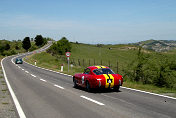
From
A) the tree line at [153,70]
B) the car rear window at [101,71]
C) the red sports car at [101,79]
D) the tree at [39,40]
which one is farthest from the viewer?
the tree at [39,40]

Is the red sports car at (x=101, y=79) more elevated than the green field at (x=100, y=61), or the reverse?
the red sports car at (x=101, y=79)

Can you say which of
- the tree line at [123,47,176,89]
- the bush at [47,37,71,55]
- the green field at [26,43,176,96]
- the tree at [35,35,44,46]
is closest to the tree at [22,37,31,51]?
the tree at [35,35,44,46]

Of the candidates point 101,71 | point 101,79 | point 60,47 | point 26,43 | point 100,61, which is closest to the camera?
point 101,79

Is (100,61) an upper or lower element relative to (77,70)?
lower

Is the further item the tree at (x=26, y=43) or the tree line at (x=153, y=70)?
the tree at (x=26, y=43)

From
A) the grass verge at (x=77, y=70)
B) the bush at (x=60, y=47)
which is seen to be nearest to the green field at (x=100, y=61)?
the grass verge at (x=77, y=70)

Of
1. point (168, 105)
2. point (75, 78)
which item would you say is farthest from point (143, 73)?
point (168, 105)

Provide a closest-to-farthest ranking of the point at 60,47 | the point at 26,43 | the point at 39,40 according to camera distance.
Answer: the point at 60,47 < the point at 26,43 < the point at 39,40

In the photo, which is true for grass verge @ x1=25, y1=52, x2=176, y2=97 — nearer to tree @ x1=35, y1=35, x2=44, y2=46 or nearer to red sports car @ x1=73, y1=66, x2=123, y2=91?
red sports car @ x1=73, y1=66, x2=123, y2=91

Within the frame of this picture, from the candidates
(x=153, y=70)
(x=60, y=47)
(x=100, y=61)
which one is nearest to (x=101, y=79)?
(x=153, y=70)

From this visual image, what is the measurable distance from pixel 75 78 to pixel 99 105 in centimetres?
607

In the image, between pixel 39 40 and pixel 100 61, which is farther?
pixel 39 40

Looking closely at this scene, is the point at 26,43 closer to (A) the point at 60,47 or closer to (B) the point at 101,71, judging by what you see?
(A) the point at 60,47

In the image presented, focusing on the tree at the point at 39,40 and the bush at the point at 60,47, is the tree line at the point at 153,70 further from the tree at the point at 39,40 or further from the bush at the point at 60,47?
the tree at the point at 39,40
